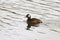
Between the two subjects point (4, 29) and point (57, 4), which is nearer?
point (4, 29)

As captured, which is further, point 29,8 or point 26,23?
point 29,8

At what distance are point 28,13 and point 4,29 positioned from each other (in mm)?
1772

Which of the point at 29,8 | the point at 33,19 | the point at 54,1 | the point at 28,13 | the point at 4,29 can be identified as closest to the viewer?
the point at 4,29

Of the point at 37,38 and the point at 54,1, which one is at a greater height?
the point at 54,1

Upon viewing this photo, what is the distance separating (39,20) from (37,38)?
4.65 feet

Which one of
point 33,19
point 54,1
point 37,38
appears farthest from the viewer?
point 54,1

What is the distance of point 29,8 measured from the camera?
11.4 metres

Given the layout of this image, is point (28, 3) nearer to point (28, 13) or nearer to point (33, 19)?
point (28, 13)

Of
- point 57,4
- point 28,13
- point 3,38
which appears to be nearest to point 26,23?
point 28,13

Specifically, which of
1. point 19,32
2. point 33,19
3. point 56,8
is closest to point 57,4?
point 56,8

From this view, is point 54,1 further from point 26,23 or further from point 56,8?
Result: point 26,23

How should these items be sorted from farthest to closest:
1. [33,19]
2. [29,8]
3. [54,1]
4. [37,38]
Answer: [54,1] < [29,8] < [33,19] < [37,38]

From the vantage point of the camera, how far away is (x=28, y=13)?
10656 millimetres

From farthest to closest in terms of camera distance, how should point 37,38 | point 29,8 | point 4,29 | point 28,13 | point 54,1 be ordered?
point 54,1 < point 29,8 < point 28,13 < point 4,29 < point 37,38
